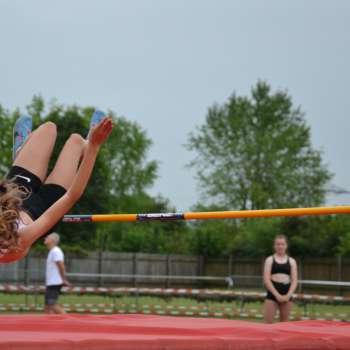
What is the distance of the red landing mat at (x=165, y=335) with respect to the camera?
3.55m

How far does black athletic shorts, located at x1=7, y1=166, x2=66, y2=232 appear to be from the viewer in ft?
15.6

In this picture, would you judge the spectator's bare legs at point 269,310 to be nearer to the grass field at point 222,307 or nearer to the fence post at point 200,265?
the grass field at point 222,307

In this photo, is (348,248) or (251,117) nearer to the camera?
(348,248)

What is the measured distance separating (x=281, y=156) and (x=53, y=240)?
30421 mm

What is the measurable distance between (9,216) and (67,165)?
3.48 feet

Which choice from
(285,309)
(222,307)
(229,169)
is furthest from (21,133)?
(229,169)

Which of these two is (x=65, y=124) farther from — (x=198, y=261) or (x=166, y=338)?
(x=166, y=338)

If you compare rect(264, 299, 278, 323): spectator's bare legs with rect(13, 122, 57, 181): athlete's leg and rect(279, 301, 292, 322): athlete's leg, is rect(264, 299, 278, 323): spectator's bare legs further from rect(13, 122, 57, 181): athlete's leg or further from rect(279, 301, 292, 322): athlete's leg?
rect(13, 122, 57, 181): athlete's leg

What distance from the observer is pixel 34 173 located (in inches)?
194

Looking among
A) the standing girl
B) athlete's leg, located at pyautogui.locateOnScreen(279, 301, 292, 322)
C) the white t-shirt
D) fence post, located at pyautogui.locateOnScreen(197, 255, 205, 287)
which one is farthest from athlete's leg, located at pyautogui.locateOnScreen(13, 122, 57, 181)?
fence post, located at pyautogui.locateOnScreen(197, 255, 205, 287)

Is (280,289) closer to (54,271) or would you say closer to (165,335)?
(54,271)

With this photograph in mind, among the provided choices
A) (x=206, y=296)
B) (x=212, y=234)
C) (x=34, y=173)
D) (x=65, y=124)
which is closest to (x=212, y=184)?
(x=65, y=124)

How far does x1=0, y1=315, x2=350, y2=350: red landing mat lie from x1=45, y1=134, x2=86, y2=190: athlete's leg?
2.68ft

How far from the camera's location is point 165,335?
154 inches
